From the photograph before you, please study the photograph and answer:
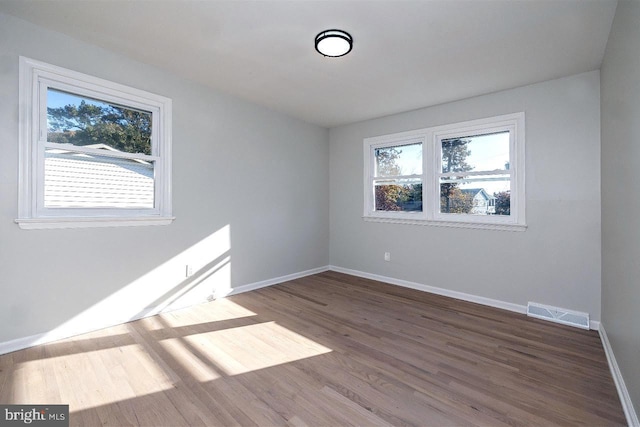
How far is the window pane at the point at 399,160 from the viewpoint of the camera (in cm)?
421

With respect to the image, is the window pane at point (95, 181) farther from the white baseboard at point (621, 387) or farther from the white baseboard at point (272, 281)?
the white baseboard at point (621, 387)

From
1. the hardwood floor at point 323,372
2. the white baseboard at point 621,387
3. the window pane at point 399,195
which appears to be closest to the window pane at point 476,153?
the window pane at point 399,195

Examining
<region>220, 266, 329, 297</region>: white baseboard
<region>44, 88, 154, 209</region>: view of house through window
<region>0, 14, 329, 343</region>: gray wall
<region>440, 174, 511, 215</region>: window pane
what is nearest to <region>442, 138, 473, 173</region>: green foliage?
<region>440, 174, 511, 215</region>: window pane

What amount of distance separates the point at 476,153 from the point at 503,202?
69 centimetres

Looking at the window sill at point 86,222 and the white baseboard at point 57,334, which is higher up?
the window sill at point 86,222

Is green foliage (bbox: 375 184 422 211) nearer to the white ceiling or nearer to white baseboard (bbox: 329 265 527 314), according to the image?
white baseboard (bbox: 329 265 527 314)

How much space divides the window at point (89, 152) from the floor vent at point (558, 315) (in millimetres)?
4100

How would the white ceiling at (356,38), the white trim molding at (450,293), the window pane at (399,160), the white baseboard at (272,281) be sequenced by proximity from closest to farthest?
the white ceiling at (356,38) → the white trim molding at (450,293) → the white baseboard at (272,281) → the window pane at (399,160)

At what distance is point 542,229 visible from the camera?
315 cm

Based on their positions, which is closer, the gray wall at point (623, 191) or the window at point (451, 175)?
the gray wall at point (623, 191)

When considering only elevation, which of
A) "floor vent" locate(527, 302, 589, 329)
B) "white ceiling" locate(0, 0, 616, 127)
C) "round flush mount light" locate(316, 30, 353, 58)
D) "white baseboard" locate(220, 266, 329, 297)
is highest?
"white ceiling" locate(0, 0, 616, 127)

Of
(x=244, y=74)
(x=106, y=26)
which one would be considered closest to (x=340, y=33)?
(x=244, y=74)

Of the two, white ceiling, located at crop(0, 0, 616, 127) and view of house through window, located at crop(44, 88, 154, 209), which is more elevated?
white ceiling, located at crop(0, 0, 616, 127)

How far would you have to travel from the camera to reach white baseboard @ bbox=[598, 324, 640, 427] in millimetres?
1564
